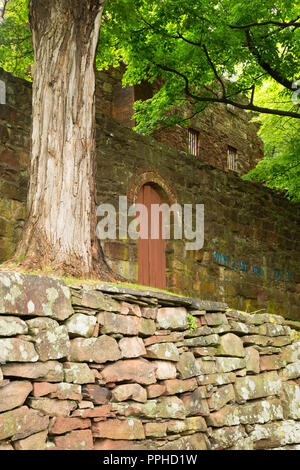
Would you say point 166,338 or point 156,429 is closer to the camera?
point 156,429

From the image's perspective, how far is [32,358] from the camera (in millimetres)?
3510

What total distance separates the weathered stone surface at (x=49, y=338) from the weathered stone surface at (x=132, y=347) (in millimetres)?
544

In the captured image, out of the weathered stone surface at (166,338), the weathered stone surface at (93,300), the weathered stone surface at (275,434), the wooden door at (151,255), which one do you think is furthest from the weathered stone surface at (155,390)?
the wooden door at (151,255)

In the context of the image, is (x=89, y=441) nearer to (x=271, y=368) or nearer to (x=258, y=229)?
(x=271, y=368)

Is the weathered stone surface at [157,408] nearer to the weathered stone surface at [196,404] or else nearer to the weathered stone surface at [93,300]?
the weathered stone surface at [196,404]

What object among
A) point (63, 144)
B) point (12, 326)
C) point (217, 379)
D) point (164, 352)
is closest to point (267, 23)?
point (63, 144)

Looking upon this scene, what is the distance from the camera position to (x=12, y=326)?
11.4 ft

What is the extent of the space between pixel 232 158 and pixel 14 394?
15157mm

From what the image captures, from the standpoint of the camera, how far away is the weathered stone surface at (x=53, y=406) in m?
3.46

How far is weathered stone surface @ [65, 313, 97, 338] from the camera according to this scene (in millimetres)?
3861

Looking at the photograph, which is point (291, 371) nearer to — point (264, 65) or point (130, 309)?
point (130, 309)

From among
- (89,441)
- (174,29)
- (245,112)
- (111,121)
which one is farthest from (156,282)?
(245,112)

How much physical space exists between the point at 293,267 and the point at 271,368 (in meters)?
6.07

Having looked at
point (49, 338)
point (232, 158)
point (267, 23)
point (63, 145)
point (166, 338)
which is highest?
point (232, 158)
